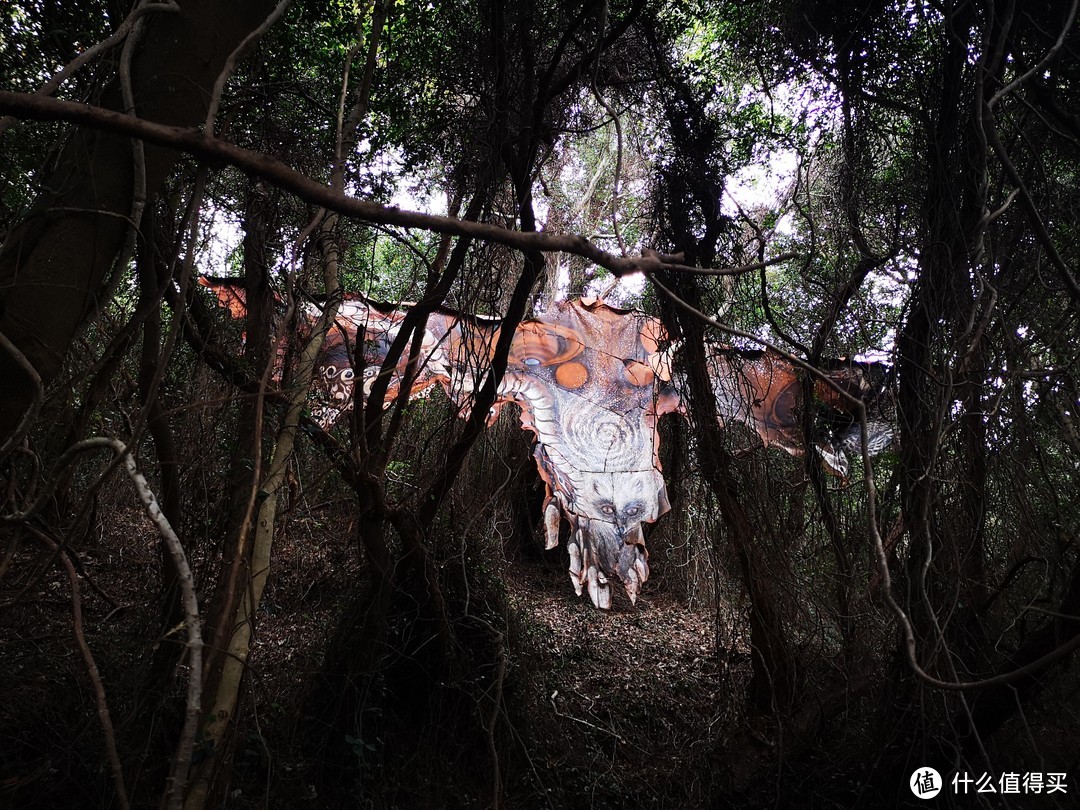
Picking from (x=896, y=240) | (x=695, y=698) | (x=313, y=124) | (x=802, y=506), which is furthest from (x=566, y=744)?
(x=313, y=124)

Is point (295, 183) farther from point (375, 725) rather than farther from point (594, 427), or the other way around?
point (594, 427)

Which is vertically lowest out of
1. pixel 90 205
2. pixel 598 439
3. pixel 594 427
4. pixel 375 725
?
pixel 375 725

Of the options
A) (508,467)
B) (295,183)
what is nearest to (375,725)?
(508,467)

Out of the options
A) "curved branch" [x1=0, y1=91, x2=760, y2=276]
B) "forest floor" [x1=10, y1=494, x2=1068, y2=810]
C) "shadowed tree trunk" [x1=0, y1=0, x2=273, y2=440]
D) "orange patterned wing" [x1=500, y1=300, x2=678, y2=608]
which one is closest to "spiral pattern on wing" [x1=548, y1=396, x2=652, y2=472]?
"orange patterned wing" [x1=500, y1=300, x2=678, y2=608]

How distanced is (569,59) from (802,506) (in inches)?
104

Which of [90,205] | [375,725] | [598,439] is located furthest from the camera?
[598,439]

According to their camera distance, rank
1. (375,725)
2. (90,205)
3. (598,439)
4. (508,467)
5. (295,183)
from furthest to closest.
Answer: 1. (598,439)
2. (508,467)
3. (375,725)
4. (90,205)
5. (295,183)

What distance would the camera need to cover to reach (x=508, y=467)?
11.7 ft

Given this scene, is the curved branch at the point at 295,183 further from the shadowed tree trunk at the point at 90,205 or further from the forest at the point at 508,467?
the forest at the point at 508,467

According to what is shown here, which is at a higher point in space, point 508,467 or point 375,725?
point 508,467

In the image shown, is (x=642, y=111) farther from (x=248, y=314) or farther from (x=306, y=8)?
(x=248, y=314)

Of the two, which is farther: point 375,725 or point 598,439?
point 598,439

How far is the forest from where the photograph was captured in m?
2.59

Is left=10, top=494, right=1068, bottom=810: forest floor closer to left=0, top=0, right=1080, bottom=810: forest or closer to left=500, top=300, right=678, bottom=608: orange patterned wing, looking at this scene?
left=0, top=0, right=1080, bottom=810: forest
